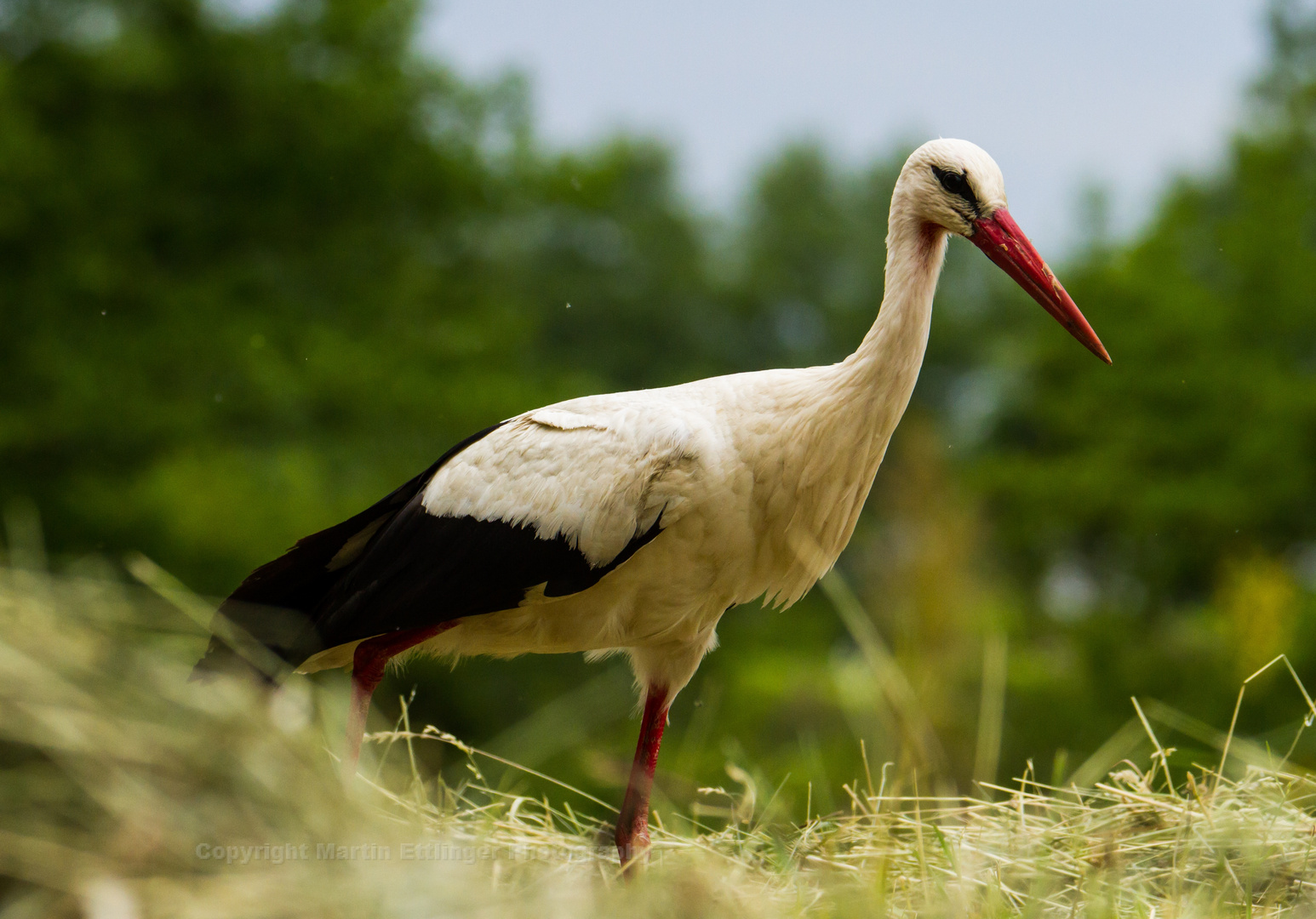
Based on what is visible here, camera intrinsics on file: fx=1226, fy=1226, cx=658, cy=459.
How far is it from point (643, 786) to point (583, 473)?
0.75 metres

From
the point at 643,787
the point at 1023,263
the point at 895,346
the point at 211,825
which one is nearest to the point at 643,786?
the point at 643,787

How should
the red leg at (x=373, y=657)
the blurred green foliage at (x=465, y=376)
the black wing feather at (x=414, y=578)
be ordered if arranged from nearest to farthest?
the black wing feather at (x=414, y=578)
the red leg at (x=373, y=657)
the blurred green foliage at (x=465, y=376)

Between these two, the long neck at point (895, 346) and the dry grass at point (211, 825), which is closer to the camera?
the dry grass at point (211, 825)

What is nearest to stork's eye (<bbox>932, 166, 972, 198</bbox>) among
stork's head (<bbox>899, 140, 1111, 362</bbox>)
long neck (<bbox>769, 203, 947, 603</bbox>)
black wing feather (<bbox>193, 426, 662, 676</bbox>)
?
stork's head (<bbox>899, 140, 1111, 362</bbox>)

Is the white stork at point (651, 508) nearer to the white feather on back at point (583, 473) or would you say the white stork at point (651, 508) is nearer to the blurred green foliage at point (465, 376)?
the white feather on back at point (583, 473)

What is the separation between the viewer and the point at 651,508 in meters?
2.63

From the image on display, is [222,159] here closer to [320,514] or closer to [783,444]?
[320,514]

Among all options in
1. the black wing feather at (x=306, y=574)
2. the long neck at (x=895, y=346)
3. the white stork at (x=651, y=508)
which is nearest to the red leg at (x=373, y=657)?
the white stork at (x=651, y=508)

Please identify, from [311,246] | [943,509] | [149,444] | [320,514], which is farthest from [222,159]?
[943,509]

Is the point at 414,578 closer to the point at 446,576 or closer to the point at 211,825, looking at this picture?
the point at 446,576

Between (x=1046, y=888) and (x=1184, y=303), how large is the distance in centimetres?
1777

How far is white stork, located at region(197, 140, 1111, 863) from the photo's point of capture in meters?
2.66

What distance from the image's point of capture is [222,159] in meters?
11.8

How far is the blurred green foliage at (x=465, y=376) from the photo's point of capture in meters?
10.7
